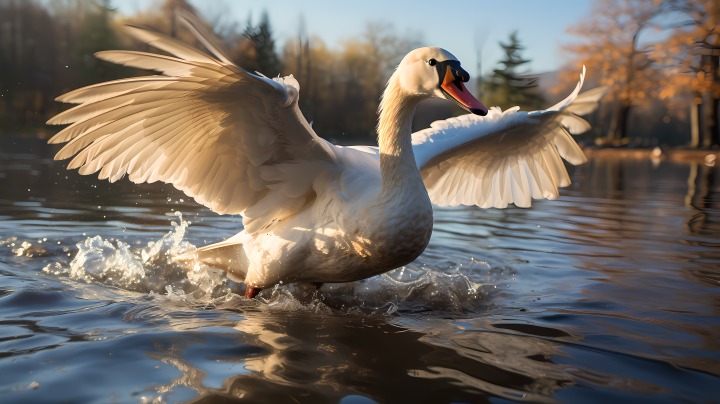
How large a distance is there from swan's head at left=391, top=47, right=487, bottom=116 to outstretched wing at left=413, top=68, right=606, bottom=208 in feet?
3.37

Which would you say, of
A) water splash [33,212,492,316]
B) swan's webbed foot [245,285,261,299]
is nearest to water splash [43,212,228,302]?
water splash [33,212,492,316]

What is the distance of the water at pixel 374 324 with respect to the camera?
2295 millimetres

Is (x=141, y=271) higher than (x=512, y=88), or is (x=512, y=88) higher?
(x=512, y=88)

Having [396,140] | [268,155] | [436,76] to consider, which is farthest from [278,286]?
[436,76]

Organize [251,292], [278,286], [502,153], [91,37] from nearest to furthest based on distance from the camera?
[251,292]
[278,286]
[502,153]
[91,37]

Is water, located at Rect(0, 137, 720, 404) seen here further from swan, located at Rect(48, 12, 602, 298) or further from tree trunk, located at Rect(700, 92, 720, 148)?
tree trunk, located at Rect(700, 92, 720, 148)

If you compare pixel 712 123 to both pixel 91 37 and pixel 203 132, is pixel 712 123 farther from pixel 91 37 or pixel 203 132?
pixel 91 37

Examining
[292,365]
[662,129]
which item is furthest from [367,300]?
[662,129]

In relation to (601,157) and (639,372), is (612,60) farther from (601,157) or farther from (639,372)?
Result: (639,372)

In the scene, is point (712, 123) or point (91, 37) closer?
point (712, 123)

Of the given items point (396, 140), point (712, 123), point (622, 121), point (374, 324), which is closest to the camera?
point (374, 324)

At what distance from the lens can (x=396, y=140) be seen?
11.1ft

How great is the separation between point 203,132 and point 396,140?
132 centimetres

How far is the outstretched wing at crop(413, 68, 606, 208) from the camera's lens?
14.4 feet
